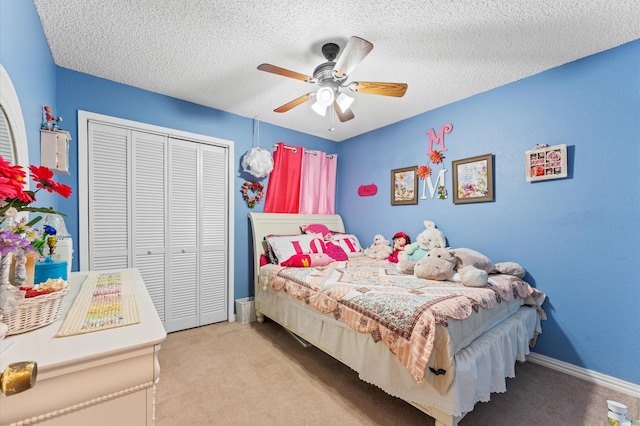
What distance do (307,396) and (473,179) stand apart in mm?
2385

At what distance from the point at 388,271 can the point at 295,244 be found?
1.11 metres

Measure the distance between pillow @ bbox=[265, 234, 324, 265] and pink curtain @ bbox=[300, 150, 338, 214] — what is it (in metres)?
0.64

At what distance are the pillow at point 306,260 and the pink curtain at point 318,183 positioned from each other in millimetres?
1031

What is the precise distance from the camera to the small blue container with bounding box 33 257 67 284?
1145 millimetres

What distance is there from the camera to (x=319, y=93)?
2.03 metres

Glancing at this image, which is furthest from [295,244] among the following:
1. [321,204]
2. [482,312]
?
[482,312]

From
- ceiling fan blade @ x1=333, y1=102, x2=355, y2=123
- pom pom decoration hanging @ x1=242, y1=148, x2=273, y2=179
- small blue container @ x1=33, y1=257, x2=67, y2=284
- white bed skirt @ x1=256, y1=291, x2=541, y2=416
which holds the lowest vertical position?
white bed skirt @ x1=256, y1=291, x2=541, y2=416

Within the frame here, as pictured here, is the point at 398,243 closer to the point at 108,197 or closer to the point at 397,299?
the point at 397,299

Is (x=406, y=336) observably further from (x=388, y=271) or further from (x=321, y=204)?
(x=321, y=204)

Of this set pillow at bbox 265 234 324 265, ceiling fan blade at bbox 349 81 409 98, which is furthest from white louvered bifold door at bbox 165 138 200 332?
ceiling fan blade at bbox 349 81 409 98

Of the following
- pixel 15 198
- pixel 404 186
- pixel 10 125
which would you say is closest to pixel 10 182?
pixel 15 198

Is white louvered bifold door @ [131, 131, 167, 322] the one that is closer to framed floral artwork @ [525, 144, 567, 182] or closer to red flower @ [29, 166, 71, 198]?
red flower @ [29, 166, 71, 198]

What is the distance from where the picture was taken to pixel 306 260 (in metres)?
2.79

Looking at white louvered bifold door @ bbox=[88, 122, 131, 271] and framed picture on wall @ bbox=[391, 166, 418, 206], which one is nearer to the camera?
white louvered bifold door @ bbox=[88, 122, 131, 271]
